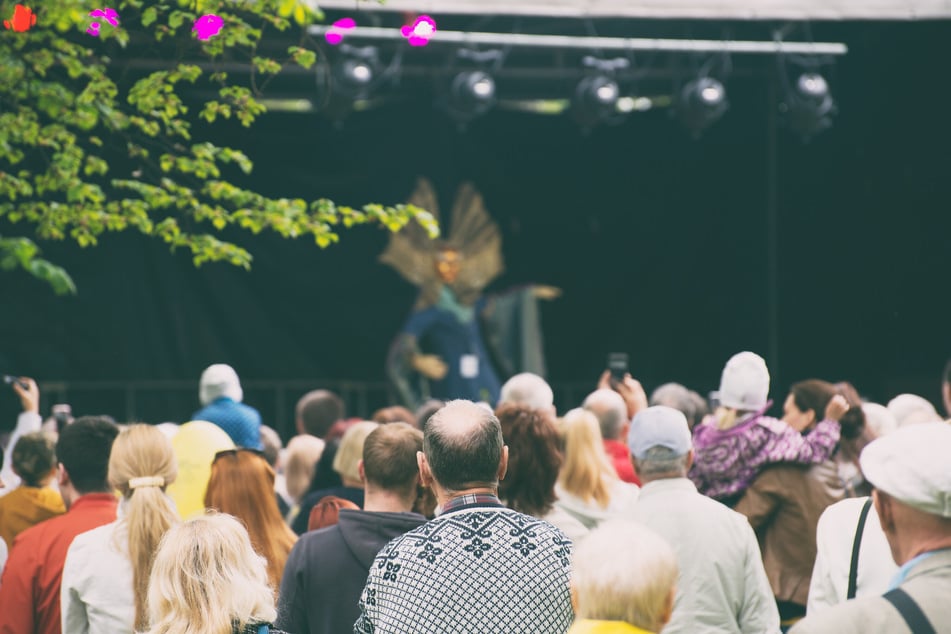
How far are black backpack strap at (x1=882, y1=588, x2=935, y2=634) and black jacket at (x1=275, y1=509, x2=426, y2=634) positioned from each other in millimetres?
1415

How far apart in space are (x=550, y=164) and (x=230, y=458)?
9.40 m

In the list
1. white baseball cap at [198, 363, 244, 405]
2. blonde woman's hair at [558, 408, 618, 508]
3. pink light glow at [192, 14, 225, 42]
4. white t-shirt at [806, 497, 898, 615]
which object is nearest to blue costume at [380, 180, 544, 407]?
white baseball cap at [198, 363, 244, 405]

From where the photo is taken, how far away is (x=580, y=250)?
42.7 ft

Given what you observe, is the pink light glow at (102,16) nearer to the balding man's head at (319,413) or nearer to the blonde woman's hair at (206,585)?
the balding man's head at (319,413)

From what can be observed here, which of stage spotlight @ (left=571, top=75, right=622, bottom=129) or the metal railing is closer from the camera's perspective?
stage spotlight @ (left=571, top=75, right=622, bottom=129)

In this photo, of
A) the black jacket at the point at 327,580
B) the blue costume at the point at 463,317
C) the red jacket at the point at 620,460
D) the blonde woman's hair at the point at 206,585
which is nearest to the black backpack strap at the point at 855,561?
the black jacket at the point at 327,580

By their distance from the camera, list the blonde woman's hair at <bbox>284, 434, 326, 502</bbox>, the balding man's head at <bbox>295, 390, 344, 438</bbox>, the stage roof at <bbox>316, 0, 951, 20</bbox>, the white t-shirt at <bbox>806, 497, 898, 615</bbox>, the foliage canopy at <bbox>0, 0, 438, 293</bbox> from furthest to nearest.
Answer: the stage roof at <bbox>316, 0, 951, 20</bbox> → the balding man's head at <bbox>295, 390, 344, 438</bbox> → the blonde woman's hair at <bbox>284, 434, 326, 502</bbox> → the foliage canopy at <bbox>0, 0, 438, 293</bbox> → the white t-shirt at <bbox>806, 497, 898, 615</bbox>

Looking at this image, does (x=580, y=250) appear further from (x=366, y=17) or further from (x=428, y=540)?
(x=428, y=540)

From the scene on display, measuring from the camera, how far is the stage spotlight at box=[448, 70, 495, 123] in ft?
32.7

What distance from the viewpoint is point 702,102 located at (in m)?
10.2

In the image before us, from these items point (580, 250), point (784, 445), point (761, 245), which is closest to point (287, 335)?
point (580, 250)

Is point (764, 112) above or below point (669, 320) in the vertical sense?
above

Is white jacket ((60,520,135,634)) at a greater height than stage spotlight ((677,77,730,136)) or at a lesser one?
lesser

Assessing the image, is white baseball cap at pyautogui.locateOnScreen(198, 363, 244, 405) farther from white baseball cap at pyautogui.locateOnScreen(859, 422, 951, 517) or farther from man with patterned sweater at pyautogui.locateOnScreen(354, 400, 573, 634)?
white baseball cap at pyautogui.locateOnScreen(859, 422, 951, 517)
